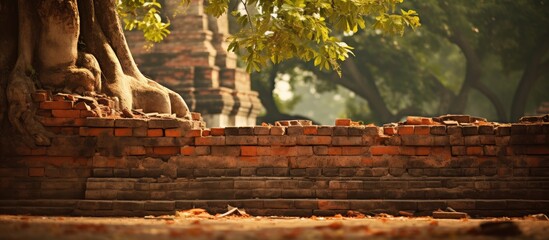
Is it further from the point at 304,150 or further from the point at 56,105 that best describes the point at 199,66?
the point at 304,150

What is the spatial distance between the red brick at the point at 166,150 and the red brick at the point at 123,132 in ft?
0.90

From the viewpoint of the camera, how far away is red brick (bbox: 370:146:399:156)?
8.12 metres

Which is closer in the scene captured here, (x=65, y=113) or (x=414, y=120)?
(x=65, y=113)

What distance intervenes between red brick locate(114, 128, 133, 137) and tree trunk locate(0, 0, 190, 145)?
642mm

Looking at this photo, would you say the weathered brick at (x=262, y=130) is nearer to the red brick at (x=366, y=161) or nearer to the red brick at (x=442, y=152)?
the red brick at (x=366, y=161)

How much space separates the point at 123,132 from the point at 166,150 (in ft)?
1.42

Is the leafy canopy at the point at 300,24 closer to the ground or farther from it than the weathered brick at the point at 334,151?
farther from it

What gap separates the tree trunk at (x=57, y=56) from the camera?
27.1 feet

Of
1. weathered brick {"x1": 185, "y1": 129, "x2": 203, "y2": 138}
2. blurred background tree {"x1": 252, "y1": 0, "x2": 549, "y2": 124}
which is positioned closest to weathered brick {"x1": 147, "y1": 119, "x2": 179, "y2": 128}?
weathered brick {"x1": 185, "y1": 129, "x2": 203, "y2": 138}

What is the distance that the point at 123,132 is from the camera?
27.0ft

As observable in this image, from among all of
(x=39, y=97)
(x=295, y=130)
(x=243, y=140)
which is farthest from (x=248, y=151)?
(x=39, y=97)

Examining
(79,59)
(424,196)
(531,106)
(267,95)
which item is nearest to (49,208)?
(79,59)

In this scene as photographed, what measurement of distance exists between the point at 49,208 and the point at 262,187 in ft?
6.20

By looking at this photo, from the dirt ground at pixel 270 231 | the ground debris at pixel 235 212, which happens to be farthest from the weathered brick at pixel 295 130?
the dirt ground at pixel 270 231
